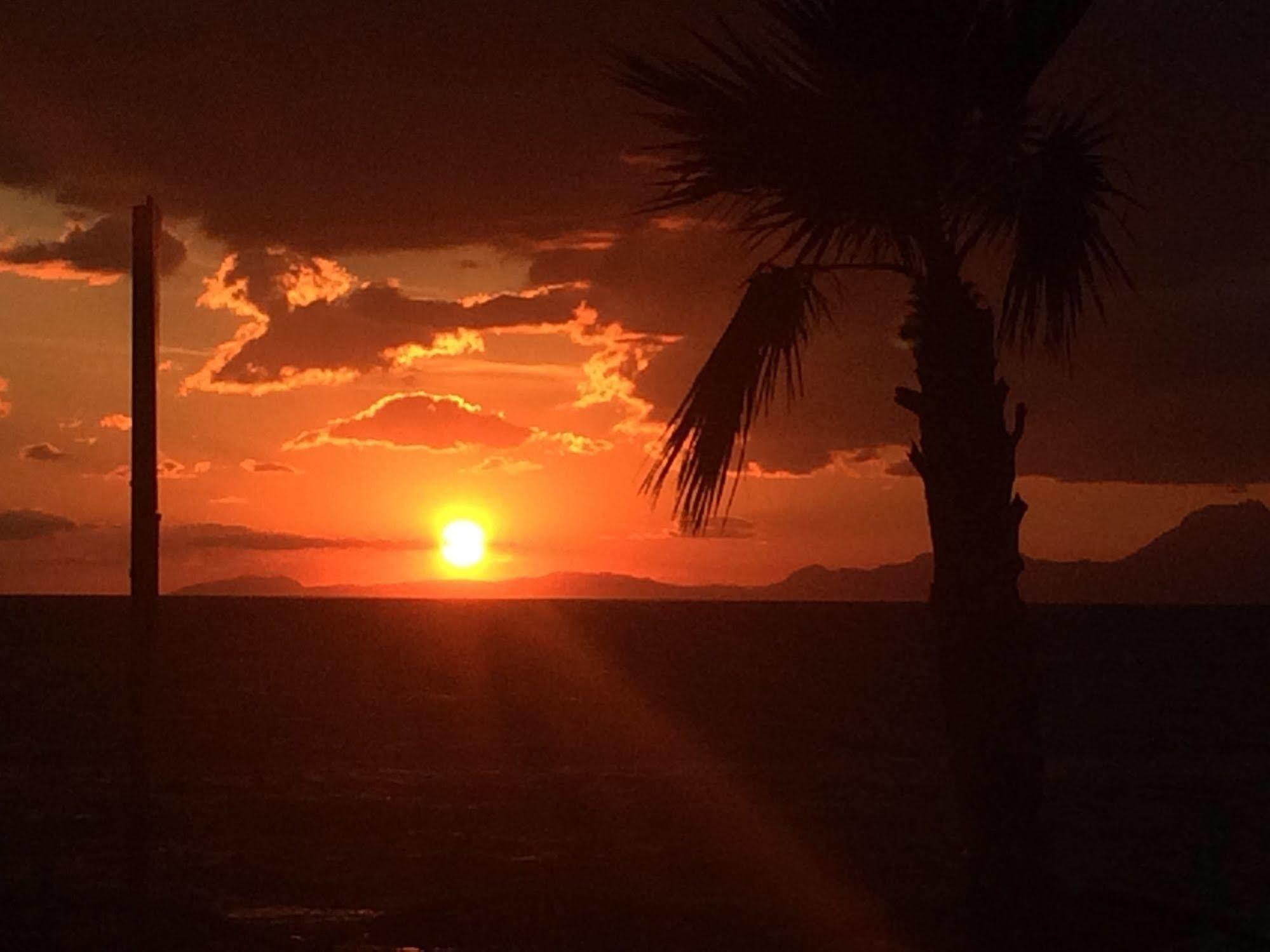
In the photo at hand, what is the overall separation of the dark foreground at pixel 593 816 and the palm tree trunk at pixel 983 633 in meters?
0.75

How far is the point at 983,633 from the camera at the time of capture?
9.64m

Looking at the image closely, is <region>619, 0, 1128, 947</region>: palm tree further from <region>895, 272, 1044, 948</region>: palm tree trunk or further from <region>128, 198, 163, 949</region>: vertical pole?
<region>128, 198, 163, 949</region>: vertical pole

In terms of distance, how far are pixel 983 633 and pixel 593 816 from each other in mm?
17418

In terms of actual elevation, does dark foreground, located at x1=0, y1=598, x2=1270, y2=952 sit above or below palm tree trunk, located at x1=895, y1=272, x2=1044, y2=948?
below

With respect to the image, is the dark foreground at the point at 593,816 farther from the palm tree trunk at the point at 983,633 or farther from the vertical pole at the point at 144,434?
the vertical pole at the point at 144,434

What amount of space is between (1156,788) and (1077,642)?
357 feet

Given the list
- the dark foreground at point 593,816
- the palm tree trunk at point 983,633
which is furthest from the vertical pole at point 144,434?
the palm tree trunk at point 983,633

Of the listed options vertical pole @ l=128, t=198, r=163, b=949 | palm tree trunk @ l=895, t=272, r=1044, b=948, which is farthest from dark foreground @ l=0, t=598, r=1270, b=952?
vertical pole @ l=128, t=198, r=163, b=949

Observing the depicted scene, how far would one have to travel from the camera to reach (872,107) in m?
9.78

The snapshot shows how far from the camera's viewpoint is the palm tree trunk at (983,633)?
31.5 ft

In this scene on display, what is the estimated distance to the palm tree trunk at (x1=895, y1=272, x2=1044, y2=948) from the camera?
961 centimetres

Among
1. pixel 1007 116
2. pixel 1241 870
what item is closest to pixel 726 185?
pixel 1007 116

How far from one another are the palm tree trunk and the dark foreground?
2.47ft

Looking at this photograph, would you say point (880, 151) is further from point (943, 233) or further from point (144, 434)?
point (144, 434)
